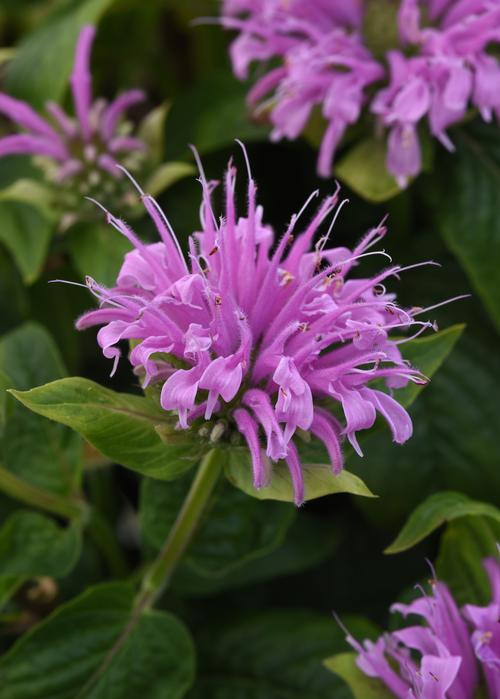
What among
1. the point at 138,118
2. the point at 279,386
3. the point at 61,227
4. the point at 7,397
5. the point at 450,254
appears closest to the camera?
the point at 279,386

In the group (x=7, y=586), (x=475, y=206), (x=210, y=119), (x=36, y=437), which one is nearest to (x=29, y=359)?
(x=36, y=437)

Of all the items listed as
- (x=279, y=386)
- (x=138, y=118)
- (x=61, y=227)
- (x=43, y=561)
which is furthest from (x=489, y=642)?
(x=138, y=118)

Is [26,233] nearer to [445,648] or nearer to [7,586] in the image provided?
[7,586]

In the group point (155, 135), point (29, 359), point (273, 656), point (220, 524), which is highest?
point (155, 135)

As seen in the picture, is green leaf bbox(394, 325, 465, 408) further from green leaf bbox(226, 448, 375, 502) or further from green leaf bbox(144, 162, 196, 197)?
green leaf bbox(144, 162, 196, 197)

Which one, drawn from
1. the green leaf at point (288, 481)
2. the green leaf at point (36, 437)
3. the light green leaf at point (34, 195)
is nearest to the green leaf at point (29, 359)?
the green leaf at point (36, 437)

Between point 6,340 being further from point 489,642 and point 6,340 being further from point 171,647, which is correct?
point 489,642

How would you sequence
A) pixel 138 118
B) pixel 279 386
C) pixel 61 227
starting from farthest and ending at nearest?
pixel 138 118
pixel 61 227
pixel 279 386

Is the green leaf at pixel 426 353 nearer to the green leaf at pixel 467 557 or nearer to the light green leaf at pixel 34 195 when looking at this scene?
the green leaf at pixel 467 557
